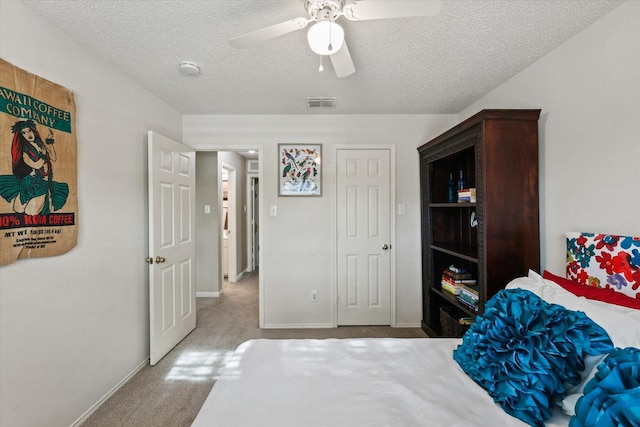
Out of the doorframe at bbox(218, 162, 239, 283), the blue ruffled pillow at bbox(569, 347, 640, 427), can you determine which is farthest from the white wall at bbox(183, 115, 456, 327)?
the blue ruffled pillow at bbox(569, 347, 640, 427)

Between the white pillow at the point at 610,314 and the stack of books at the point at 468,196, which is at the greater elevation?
the stack of books at the point at 468,196

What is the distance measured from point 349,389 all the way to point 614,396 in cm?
79

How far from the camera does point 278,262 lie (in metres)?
3.13

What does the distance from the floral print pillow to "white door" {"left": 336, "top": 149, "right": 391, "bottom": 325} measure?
5.56 ft

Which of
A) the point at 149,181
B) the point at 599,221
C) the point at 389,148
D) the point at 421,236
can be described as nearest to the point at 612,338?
the point at 599,221

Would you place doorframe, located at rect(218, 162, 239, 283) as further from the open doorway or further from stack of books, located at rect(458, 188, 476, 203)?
stack of books, located at rect(458, 188, 476, 203)

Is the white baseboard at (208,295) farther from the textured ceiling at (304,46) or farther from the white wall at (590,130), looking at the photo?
the white wall at (590,130)

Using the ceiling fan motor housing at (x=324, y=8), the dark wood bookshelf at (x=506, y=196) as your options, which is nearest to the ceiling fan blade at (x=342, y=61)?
the ceiling fan motor housing at (x=324, y=8)

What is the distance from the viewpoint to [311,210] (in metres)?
3.13

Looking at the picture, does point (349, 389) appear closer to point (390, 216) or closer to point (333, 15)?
point (333, 15)

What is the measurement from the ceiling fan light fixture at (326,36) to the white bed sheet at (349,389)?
150cm

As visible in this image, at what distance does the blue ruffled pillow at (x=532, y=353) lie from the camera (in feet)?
3.07

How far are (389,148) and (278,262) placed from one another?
1.83 metres

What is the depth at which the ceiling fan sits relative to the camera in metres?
1.17
